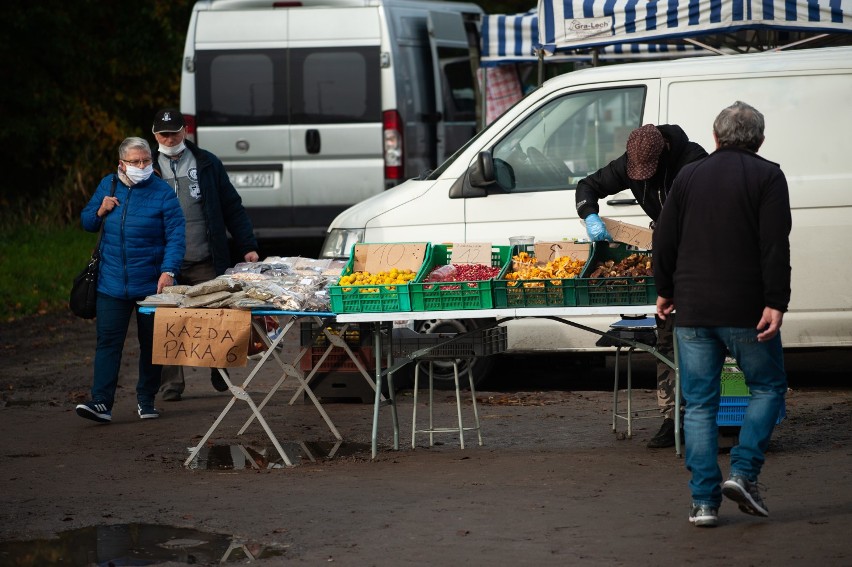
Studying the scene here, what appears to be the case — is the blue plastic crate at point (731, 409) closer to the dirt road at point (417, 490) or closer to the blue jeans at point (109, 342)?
the dirt road at point (417, 490)

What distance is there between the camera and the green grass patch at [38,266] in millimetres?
15453

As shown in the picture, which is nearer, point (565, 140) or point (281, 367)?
point (281, 367)

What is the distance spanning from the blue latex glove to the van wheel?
155cm

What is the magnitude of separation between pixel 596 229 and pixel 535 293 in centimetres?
72

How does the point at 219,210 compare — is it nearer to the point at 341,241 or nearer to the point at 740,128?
the point at 341,241

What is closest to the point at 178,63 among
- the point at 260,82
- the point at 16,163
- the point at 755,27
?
the point at 16,163

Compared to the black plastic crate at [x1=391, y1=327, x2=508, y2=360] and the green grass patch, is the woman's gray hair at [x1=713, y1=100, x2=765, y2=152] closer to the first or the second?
the black plastic crate at [x1=391, y1=327, x2=508, y2=360]

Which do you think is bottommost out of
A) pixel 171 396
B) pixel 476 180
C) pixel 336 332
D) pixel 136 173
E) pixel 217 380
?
pixel 171 396

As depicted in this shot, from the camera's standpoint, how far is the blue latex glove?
8.10 m

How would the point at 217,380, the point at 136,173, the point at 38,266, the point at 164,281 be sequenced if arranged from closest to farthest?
the point at 164,281 < the point at 136,173 < the point at 217,380 < the point at 38,266

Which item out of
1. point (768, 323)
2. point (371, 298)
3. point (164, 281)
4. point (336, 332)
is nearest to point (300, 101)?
point (164, 281)

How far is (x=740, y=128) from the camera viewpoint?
20.2 ft

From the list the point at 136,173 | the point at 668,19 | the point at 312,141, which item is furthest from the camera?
the point at 312,141

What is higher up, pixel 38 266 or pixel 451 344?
pixel 451 344
